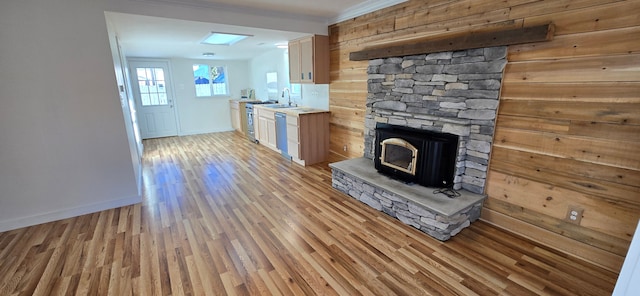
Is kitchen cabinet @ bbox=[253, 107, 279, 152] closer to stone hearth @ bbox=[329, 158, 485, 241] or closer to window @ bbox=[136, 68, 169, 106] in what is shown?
stone hearth @ bbox=[329, 158, 485, 241]

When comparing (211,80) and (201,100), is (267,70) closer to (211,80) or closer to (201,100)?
(211,80)

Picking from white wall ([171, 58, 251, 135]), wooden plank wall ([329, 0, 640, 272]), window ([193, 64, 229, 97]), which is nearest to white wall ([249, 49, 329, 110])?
white wall ([171, 58, 251, 135])

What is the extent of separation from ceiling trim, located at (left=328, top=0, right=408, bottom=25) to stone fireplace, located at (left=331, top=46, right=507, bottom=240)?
0.69 meters

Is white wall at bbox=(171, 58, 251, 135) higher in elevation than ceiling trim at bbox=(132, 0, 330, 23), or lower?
lower

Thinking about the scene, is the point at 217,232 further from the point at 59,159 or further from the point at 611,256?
the point at 611,256

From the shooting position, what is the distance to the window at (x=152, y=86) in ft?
21.9

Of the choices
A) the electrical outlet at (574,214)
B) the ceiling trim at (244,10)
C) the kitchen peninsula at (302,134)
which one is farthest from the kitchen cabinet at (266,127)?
the electrical outlet at (574,214)

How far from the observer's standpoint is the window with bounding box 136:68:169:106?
21.9 feet

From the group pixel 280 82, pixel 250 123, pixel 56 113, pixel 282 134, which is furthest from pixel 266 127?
pixel 56 113

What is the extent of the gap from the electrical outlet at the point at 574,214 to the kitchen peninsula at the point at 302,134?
331 centimetres

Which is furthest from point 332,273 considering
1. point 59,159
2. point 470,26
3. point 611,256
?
point 59,159

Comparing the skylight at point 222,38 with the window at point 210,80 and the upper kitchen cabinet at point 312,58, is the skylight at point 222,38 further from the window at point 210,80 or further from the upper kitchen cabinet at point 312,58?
the window at point 210,80

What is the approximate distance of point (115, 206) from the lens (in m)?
3.07

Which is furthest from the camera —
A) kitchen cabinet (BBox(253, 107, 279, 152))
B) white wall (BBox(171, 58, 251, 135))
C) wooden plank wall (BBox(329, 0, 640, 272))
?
white wall (BBox(171, 58, 251, 135))
